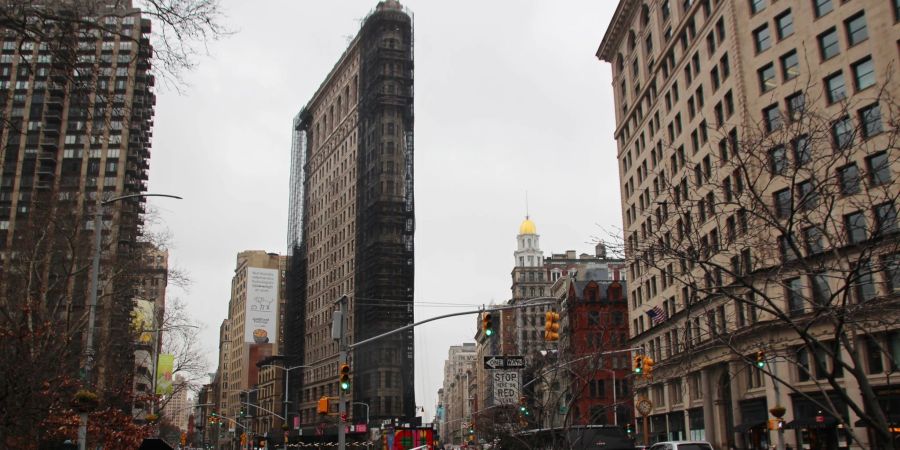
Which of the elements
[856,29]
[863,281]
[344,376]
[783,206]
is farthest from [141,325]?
[856,29]

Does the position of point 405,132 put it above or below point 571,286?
above

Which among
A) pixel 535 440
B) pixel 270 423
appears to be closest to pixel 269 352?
pixel 270 423

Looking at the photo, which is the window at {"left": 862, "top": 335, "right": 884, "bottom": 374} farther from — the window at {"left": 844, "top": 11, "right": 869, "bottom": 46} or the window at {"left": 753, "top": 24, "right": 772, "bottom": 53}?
the window at {"left": 753, "top": 24, "right": 772, "bottom": 53}

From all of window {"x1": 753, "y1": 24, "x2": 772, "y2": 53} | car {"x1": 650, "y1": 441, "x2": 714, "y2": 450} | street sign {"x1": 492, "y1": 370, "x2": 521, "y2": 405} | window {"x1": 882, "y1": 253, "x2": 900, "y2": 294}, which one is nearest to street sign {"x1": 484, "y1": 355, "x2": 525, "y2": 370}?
street sign {"x1": 492, "y1": 370, "x2": 521, "y2": 405}

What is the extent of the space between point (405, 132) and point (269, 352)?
95893mm

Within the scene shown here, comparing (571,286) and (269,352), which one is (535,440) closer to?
(571,286)

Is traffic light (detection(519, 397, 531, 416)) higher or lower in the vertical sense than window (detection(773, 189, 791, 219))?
lower

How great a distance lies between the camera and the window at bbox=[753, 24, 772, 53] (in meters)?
51.6

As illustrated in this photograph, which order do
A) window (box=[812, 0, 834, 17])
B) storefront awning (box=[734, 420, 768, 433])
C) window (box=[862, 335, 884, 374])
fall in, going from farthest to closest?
storefront awning (box=[734, 420, 768, 433])
window (box=[812, 0, 834, 17])
window (box=[862, 335, 884, 374])

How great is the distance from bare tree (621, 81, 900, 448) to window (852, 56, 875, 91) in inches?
41.6

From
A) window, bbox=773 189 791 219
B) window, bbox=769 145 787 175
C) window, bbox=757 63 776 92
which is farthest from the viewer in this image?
window, bbox=757 63 776 92

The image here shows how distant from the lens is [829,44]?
4706 cm

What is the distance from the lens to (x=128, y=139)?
10400cm

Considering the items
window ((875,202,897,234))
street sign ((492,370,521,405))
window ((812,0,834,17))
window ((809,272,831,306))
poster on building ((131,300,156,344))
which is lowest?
street sign ((492,370,521,405))
